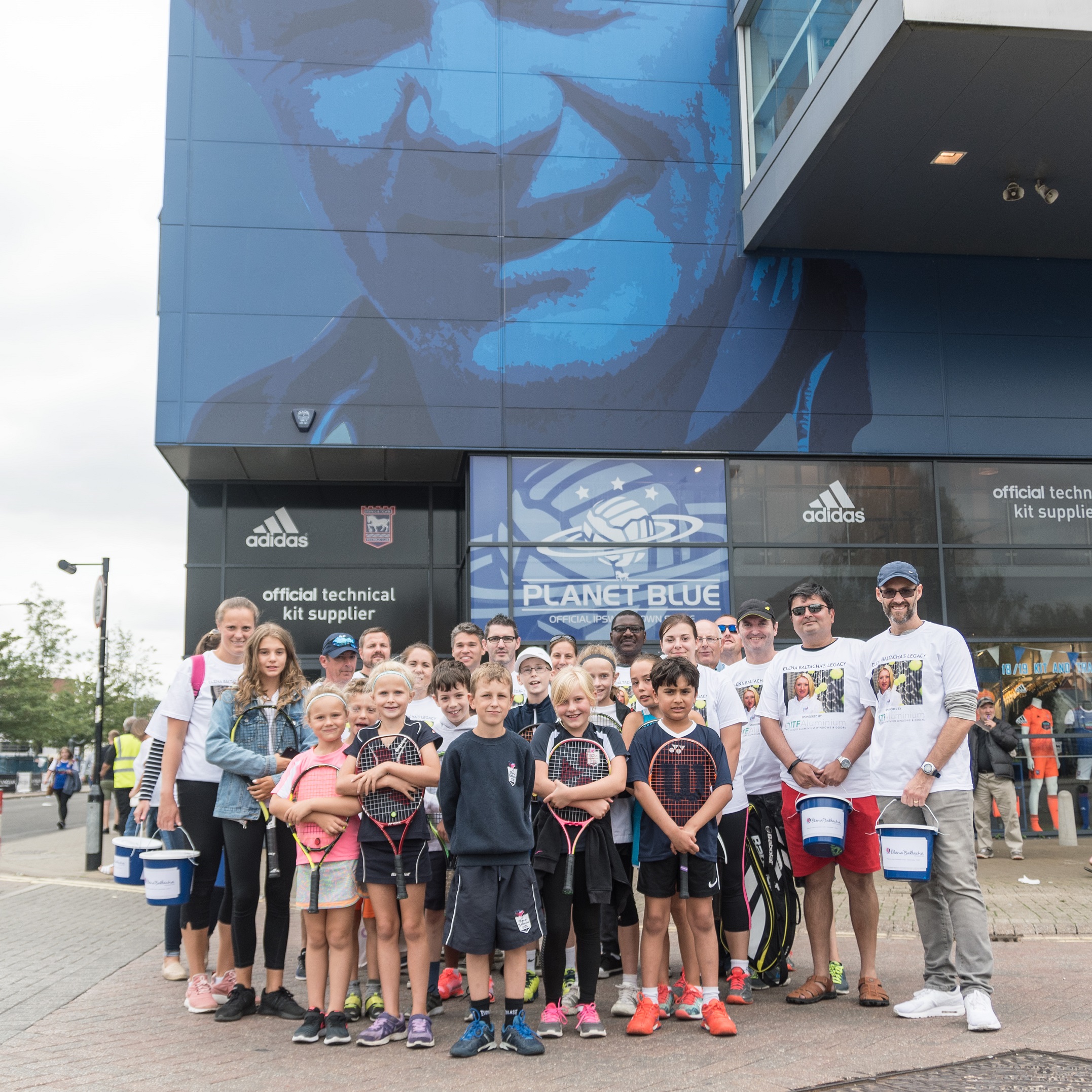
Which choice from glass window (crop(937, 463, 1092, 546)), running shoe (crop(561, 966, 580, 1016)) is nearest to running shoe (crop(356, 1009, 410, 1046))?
running shoe (crop(561, 966, 580, 1016))

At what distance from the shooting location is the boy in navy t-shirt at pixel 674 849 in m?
5.11

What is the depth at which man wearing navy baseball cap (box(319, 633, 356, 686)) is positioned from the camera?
6.89 meters

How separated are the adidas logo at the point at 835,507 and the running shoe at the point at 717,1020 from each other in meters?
10.1

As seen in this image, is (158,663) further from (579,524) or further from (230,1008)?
(230,1008)

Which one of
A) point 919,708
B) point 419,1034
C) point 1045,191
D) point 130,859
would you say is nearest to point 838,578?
point 1045,191

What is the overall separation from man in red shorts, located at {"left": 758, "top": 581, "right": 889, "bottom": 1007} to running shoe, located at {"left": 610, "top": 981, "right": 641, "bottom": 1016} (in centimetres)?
84

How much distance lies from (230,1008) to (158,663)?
5675cm

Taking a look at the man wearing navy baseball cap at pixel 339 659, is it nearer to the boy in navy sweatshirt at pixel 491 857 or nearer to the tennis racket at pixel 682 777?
the boy in navy sweatshirt at pixel 491 857

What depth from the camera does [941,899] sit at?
5.50 m

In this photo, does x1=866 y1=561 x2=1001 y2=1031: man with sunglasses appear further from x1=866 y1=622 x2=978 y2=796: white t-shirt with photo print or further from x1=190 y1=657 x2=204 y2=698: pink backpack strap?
x1=190 y1=657 x2=204 y2=698: pink backpack strap

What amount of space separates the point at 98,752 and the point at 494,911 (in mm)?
12332

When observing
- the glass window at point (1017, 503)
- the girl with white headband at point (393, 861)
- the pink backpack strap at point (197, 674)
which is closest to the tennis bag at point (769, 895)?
Answer: the girl with white headband at point (393, 861)

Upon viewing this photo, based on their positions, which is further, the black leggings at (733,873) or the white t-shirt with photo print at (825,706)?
the white t-shirt with photo print at (825,706)

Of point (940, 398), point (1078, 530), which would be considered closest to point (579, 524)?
point (940, 398)
